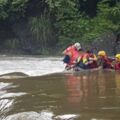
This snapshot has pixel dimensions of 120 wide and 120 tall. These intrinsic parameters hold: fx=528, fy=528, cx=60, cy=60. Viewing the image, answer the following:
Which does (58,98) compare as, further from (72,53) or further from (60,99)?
(72,53)

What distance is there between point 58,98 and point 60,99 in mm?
154

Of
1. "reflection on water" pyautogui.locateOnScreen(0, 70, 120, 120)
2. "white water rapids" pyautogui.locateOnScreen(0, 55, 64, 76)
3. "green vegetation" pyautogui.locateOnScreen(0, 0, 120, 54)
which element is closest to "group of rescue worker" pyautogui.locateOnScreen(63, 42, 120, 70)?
"white water rapids" pyautogui.locateOnScreen(0, 55, 64, 76)

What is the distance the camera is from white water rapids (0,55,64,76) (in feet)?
63.3

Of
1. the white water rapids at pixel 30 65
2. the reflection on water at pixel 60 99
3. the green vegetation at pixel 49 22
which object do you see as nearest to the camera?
the reflection on water at pixel 60 99

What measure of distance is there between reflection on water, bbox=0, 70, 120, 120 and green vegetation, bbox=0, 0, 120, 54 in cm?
1267

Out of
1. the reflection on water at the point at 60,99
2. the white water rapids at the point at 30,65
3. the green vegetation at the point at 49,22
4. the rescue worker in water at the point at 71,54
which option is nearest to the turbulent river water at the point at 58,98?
the reflection on water at the point at 60,99

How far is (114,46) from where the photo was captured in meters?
25.0

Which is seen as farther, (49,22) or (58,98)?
(49,22)

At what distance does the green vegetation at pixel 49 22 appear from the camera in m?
27.2

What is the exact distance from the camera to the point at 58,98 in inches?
422

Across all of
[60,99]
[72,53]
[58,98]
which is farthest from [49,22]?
[60,99]

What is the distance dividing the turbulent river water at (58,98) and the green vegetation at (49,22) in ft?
37.2

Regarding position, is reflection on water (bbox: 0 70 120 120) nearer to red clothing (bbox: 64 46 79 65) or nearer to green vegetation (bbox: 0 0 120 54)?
red clothing (bbox: 64 46 79 65)

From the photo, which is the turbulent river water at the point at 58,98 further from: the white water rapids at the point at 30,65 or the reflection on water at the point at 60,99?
the white water rapids at the point at 30,65
